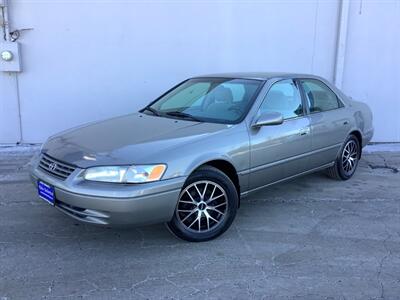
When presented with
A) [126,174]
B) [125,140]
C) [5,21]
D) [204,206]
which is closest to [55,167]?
[125,140]

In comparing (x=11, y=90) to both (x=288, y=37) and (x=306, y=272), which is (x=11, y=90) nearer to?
(x=288, y=37)

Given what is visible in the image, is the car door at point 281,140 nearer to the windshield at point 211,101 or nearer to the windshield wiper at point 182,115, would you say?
the windshield at point 211,101

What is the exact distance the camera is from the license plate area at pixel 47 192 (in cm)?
350

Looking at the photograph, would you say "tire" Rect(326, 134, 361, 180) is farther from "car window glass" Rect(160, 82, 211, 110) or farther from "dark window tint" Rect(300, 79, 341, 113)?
"car window glass" Rect(160, 82, 211, 110)

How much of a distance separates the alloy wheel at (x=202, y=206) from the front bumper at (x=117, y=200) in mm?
208

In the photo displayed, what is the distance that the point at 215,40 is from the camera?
7.23 m

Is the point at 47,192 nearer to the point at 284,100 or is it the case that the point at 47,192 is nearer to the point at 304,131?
the point at 284,100

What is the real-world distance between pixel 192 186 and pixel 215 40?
423 centimetres

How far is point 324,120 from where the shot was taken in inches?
195

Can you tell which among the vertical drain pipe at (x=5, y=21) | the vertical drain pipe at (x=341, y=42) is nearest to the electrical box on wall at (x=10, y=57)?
the vertical drain pipe at (x=5, y=21)

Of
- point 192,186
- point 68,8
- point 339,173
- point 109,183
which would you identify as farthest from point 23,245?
point 68,8

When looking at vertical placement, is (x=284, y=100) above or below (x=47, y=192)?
above

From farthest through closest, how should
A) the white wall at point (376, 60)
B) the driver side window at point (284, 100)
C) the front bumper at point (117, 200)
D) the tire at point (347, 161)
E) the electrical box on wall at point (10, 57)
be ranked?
the white wall at point (376, 60)
the electrical box on wall at point (10, 57)
the tire at point (347, 161)
the driver side window at point (284, 100)
the front bumper at point (117, 200)

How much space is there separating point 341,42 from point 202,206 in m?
4.99
